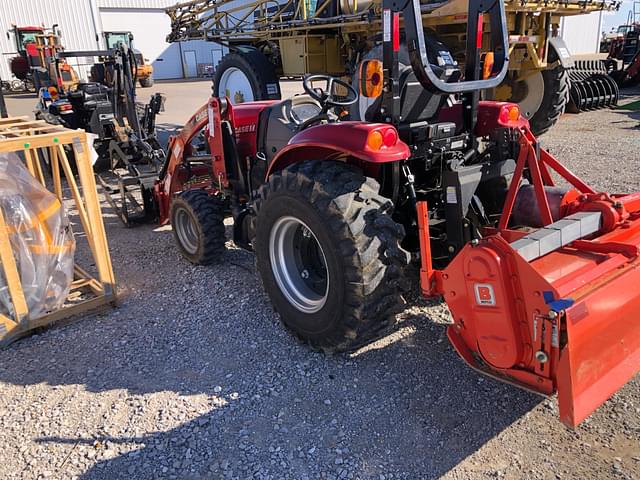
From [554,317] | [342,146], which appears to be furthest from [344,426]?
[342,146]

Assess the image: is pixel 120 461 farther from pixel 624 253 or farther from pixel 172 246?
pixel 172 246

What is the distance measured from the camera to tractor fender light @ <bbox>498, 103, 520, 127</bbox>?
11.5ft

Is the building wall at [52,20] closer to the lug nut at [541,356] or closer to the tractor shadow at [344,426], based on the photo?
the tractor shadow at [344,426]

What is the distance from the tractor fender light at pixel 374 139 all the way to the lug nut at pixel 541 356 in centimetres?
125

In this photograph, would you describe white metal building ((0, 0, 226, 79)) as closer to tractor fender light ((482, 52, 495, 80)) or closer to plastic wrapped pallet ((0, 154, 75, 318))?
plastic wrapped pallet ((0, 154, 75, 318))

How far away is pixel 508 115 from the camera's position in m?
3.53

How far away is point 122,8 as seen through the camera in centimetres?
3069

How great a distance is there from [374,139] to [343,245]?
56 centimetres

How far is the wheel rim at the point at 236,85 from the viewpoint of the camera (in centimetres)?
988

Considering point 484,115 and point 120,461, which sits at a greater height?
point 484,115

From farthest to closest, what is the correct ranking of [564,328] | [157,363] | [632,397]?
1. [157,363]
2. [632,397]
3. [564,328]

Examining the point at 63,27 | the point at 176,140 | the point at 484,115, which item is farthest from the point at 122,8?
the point at 484,115

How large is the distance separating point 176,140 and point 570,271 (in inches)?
148

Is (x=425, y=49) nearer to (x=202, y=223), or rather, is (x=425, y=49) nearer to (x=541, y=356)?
(x=541, y=356)
